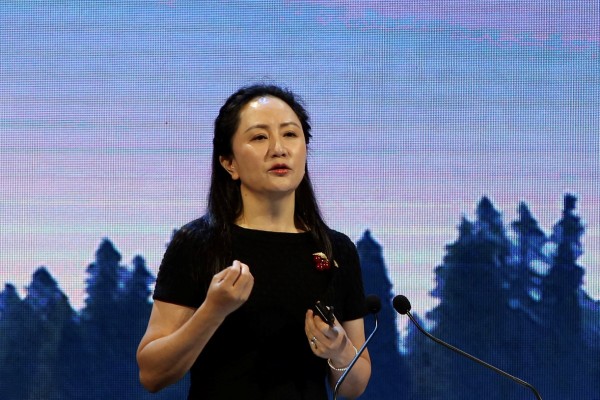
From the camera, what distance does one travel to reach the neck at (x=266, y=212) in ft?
5.48

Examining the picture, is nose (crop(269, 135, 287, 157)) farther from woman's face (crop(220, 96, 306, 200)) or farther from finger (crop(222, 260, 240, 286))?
finger (crop(222, 260, 240, 286))

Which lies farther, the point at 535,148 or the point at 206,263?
the point at 535,148

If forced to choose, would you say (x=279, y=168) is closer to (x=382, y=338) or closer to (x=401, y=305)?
(x=401, y=305)

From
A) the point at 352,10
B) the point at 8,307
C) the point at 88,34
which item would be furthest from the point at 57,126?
the point at 352,10

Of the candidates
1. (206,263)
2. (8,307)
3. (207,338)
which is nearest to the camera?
(207,338)

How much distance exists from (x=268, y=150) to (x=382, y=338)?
1.38 meters

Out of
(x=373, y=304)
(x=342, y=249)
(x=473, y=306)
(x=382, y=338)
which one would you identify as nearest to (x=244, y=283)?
(x=373, y=304)

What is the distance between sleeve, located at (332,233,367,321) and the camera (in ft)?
5.64

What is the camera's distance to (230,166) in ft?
5.65

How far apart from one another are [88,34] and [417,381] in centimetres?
153

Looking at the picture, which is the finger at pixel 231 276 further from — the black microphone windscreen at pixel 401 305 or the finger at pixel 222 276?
the black microphone windscreen at pixel 401 305

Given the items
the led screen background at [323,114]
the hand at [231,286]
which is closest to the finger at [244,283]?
the hand at [231,286]

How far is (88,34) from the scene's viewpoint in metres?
2.89

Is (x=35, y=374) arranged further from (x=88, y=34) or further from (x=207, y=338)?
(x=207, y=338)
